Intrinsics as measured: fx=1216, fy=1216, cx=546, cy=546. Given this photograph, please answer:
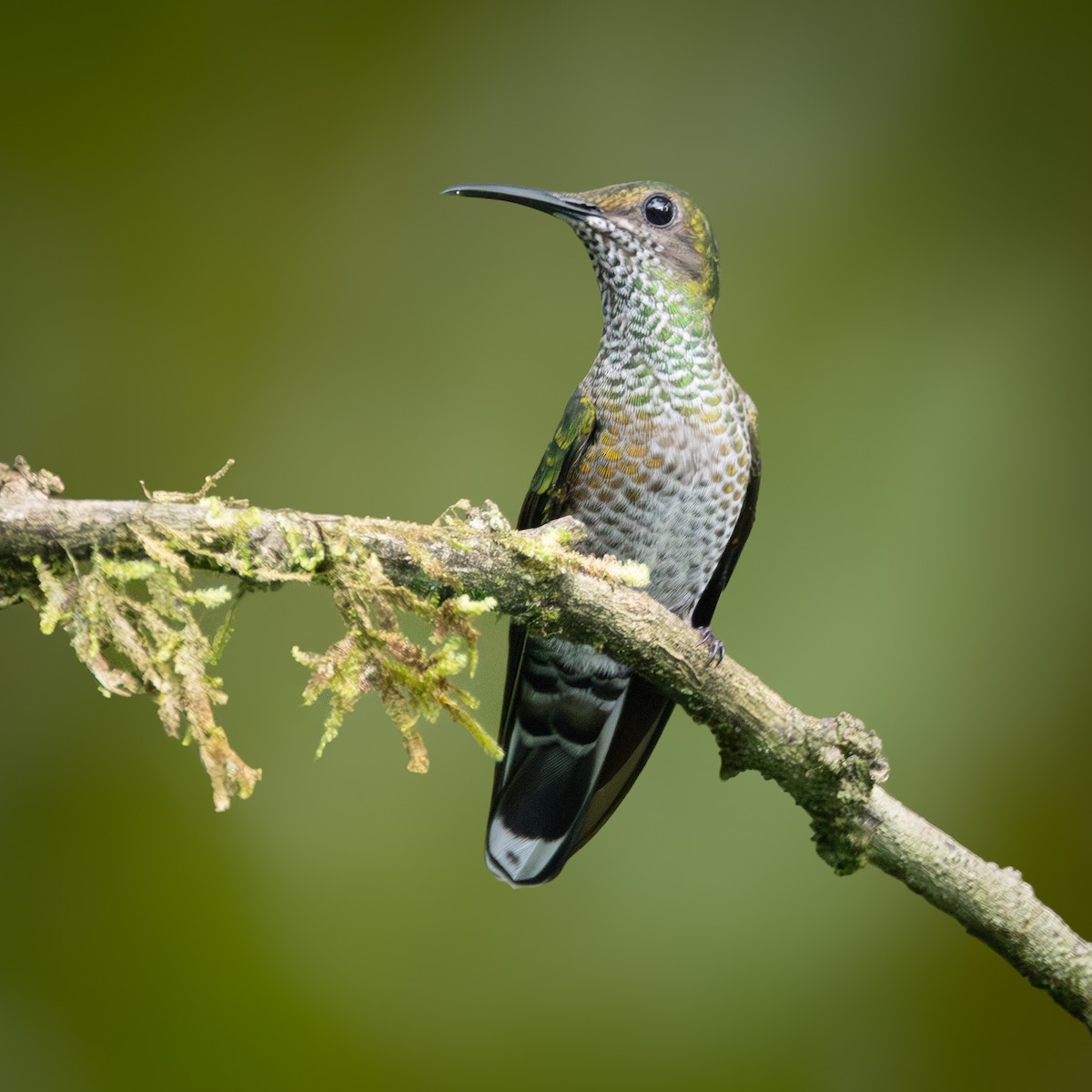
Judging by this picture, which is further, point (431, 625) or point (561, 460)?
point (561, 460)

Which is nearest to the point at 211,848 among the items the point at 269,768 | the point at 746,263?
the point at 269,768

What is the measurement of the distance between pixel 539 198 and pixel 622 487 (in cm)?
67

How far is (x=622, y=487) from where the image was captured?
2654 mm

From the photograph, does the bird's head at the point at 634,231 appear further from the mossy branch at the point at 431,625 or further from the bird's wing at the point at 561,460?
the mossy branch at the point at 431,625

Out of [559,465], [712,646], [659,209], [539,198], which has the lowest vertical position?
[712,646]

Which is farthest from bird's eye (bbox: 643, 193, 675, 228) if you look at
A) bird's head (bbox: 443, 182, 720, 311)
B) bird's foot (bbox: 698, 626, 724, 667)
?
bird's foot (bbox: 698, 626, 724, 667)

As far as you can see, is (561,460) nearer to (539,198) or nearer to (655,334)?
(655,334)

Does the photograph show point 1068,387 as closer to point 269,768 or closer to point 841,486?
point 841,486

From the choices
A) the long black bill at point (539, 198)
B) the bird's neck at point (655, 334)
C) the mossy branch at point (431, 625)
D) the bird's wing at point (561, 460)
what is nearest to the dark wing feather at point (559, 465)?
the bird's wing at point (561, 460)

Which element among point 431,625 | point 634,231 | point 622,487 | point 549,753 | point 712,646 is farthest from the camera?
point 549,753

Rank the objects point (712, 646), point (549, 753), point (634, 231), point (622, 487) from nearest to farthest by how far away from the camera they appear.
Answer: point (712, 646) → point (622, 487) → point (634, 231) → point (549, 753)

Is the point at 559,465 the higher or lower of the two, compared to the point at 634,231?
lower

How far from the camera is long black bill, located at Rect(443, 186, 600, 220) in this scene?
2672 mm

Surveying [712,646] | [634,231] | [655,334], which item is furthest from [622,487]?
[634,231]
